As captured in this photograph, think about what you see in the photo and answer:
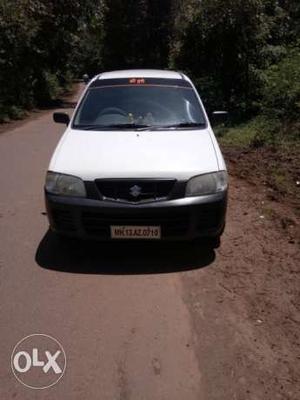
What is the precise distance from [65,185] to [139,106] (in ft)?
5.82

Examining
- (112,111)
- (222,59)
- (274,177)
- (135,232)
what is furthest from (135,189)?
(222,59)

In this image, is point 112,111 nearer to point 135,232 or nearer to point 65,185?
point 65,185

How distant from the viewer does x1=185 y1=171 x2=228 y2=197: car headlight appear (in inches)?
198

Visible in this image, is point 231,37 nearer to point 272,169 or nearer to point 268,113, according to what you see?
point 268,113

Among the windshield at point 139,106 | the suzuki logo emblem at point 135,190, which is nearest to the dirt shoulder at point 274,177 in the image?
the windshield at point 139,106

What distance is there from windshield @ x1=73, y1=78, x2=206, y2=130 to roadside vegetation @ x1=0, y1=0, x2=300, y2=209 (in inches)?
81.0

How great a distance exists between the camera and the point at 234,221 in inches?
257

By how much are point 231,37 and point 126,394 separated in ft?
45.1

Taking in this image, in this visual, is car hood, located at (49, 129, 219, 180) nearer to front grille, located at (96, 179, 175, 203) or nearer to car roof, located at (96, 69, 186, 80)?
front grille, located at (96, 179, 175, 203)

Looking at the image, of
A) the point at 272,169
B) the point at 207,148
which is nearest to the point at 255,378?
the point at 207,148

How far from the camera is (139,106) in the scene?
21.1 feet

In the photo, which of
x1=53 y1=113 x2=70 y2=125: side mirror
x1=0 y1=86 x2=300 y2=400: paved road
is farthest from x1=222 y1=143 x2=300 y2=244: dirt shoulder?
x1=53 y1=113 x2=70 y2=125: side mirror

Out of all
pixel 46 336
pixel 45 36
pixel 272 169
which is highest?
pixel 46 336

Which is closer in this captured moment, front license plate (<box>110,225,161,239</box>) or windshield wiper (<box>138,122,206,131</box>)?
front license plate (<box>110,225,161,239</box>)
